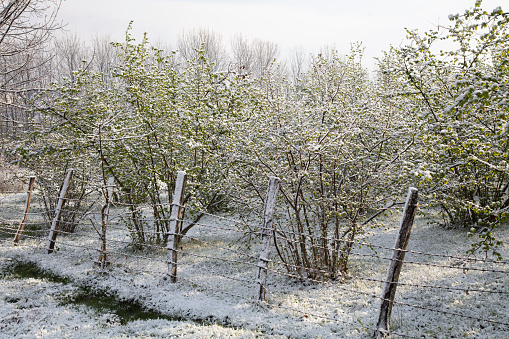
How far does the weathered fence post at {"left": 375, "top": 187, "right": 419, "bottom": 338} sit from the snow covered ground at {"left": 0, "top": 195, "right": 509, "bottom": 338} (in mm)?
222

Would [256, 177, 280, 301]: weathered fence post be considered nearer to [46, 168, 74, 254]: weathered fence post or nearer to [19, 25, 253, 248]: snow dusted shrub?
[19, 25, 253, 248]: snow dusted shrub

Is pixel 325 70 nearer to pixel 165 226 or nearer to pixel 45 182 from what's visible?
pixel 165 226

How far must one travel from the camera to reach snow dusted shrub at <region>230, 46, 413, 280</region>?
6.90 metres

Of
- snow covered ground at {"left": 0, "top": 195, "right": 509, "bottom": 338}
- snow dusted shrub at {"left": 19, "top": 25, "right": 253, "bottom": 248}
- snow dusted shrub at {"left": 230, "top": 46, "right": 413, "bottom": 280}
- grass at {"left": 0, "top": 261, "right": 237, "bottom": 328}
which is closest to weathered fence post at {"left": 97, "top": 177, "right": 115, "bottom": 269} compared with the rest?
snow covered ground at {"left": 0, "top": 195, "right": 509, "bottom": 338}

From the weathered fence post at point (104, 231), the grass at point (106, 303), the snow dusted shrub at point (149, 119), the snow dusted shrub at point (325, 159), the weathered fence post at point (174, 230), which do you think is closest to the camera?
the grass at point (106, 303)

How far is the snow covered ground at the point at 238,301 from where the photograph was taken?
5375 mm

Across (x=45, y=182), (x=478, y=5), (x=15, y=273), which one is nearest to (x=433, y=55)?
(x=478, y=5)

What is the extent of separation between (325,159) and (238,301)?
319 cm

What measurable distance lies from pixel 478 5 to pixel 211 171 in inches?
274

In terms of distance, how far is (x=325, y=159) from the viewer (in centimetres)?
714

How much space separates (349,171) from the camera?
7641 millimetres

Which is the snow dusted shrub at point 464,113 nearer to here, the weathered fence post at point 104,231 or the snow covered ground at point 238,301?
the snow covered ground at point 238,301

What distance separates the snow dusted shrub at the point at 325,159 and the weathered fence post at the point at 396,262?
1756mm

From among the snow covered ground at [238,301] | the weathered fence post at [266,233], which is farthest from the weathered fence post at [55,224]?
the weathered fence post at [266,233]
